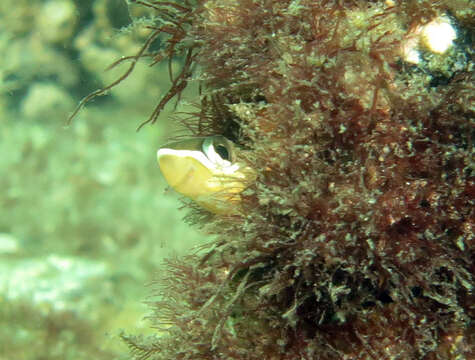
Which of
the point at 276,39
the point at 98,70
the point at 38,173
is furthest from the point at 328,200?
the point at 38,173

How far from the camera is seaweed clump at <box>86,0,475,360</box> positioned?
1420 mm

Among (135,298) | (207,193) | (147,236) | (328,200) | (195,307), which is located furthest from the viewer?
(147,236)

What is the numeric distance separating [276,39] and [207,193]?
0.74 metres

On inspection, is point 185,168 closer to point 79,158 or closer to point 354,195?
point 354,195

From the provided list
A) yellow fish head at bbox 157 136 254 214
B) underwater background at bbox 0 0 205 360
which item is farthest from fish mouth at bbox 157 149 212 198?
underwater background at bbox 0 0 205 360

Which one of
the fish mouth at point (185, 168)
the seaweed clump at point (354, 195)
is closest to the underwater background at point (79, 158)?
the fish mouth at point (185, 168)

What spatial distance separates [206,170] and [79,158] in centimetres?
750

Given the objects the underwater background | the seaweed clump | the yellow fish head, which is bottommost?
the seaweed clump

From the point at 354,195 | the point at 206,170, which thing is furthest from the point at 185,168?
the point at 354,195

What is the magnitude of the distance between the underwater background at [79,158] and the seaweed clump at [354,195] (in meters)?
5.68

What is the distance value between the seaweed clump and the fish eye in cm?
19

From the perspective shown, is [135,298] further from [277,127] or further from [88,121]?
[277,127]

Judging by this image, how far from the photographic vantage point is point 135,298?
267 inches

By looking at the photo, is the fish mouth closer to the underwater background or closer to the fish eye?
the fish eye
